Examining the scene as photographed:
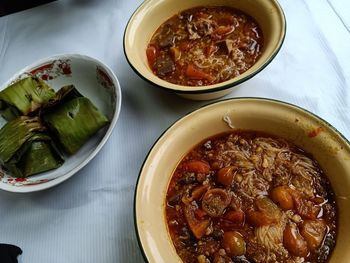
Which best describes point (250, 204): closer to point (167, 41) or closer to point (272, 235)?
point (272, 235)

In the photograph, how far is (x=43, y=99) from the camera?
1.61 m

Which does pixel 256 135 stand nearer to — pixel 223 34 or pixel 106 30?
pixel 223 34

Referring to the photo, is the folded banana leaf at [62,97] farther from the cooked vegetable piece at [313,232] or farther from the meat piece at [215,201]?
the cooked vegetable piece at [313,232]

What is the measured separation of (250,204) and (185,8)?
3.77ft

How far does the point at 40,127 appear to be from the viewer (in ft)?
4.88

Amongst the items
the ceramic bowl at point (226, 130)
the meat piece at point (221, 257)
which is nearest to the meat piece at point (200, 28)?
the ceramic bowl at point (226, 130)

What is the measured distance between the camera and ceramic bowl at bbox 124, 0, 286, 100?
1384 millimetres

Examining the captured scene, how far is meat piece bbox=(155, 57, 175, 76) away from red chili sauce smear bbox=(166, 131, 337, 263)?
450mm

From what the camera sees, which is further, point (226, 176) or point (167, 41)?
point (167, 41)

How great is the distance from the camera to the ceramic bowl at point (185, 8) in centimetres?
138

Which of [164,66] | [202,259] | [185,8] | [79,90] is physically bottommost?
[202,259]

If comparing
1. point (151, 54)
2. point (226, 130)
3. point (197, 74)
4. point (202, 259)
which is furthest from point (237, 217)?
point (151, 54)

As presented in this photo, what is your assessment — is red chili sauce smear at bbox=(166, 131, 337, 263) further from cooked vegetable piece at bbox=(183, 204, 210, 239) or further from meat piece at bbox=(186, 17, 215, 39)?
meat piece at bbox=(186, 17, 215, 39)

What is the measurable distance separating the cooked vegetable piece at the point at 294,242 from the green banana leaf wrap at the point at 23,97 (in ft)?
3.70
